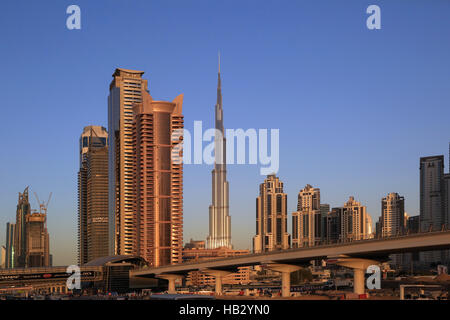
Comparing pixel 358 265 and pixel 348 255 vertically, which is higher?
pixel 348 255

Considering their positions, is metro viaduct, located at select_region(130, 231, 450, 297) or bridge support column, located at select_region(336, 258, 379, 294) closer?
metro viaduct, located at select_region(130, 231, 450, 297)

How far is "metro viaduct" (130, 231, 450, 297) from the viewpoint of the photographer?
3831 inches

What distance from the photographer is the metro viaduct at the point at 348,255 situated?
3831 inches

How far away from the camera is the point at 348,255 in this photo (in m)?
116

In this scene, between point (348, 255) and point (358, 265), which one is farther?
point (358, 265)

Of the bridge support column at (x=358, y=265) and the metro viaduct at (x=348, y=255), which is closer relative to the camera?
the metro viaduct at (x=348, y=255)
